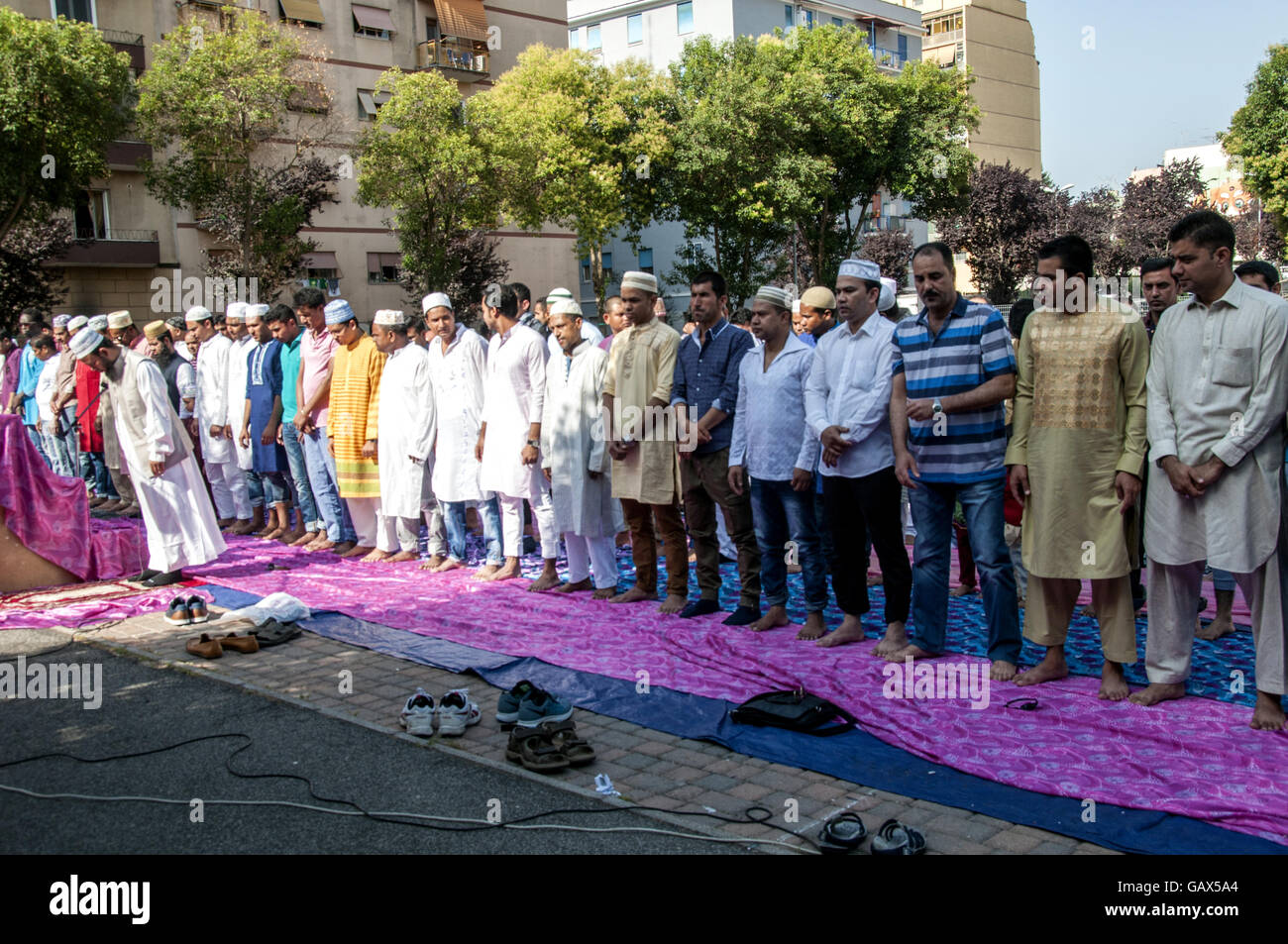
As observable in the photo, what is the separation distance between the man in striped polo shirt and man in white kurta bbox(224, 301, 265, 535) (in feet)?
23.5

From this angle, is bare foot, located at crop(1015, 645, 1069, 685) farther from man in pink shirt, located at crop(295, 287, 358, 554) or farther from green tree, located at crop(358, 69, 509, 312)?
green tree, located at crop(358, 69, 509, 312)

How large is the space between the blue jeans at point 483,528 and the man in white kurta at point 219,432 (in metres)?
3.03

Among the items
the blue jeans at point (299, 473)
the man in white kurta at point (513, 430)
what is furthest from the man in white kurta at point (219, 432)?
the man in white kurta at point (513, 430)

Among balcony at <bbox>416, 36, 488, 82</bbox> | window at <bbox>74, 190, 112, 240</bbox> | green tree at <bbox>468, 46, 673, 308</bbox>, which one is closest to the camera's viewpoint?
window at <bbox>74, 190, 112, 240</bbox>

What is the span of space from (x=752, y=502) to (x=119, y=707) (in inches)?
146

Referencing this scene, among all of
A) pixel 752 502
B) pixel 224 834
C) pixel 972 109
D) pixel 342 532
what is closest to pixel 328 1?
pixel 972 109

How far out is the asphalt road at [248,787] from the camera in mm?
3980

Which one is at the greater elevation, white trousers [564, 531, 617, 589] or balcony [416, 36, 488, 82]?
balcony [416, 36, 488, 82]

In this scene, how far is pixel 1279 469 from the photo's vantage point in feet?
15.7

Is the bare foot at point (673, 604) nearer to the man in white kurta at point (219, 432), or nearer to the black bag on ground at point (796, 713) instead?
the black bag on ground at point (796, 713)

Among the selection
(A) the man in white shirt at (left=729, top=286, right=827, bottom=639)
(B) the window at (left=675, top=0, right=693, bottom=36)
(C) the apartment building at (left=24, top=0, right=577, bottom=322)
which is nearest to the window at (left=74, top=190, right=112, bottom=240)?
(C) the apartment building at (left=24, top=0, right=577, bottom=322)

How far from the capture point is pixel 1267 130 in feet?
131

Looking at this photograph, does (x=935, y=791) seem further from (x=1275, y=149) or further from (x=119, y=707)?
(x=1275, y=149)

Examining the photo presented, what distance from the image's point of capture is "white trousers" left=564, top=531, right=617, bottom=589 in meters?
8.08
